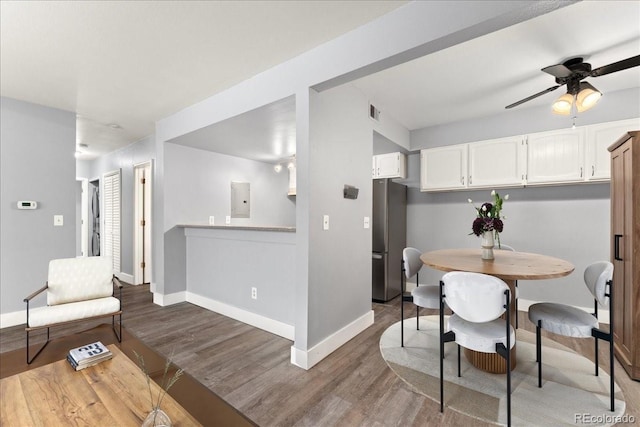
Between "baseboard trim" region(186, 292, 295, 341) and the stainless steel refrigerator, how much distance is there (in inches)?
67.4

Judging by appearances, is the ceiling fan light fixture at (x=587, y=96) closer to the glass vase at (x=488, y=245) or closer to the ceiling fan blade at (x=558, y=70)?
the ceiling fan blade at (x=558, y=70)

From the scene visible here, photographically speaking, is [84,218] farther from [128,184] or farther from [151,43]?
[151,43]

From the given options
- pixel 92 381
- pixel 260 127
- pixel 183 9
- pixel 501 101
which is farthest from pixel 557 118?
pixel 92 381

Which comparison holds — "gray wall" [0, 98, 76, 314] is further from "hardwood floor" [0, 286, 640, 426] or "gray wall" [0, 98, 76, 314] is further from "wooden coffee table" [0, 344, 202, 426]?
"wooden coffee table" [0, 344, 202, 426]

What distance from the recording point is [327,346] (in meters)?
2.56

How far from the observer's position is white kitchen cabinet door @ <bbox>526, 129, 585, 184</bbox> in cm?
325

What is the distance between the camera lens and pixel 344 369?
2336mm

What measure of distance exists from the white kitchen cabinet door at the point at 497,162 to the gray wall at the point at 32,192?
17.5 feet

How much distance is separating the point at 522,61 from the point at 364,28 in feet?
5.22

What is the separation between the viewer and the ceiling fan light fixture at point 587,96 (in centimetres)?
234

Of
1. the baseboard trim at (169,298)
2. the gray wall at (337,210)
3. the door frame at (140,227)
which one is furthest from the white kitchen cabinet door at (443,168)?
the door frame at (140,227)

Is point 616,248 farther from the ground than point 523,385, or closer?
farther from the ground

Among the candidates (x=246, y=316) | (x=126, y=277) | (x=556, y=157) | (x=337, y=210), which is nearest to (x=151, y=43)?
(x=337, y=210)
